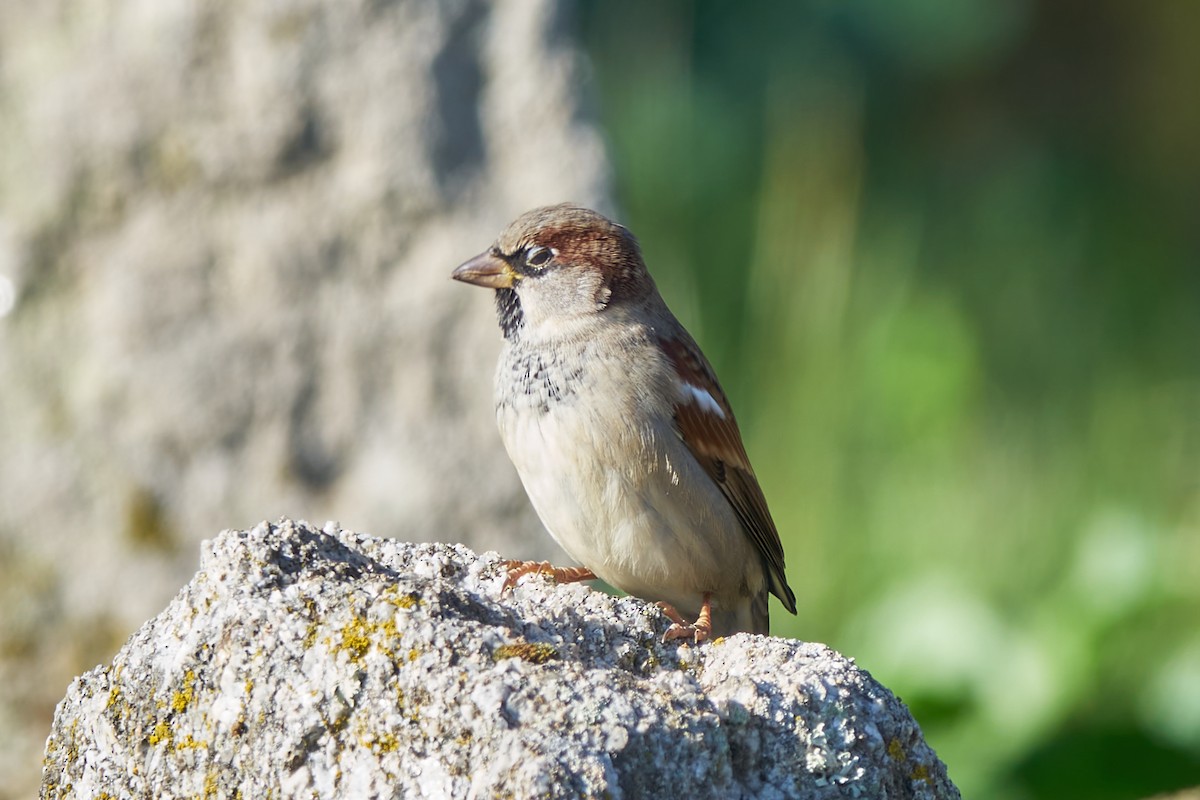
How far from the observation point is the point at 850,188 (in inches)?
226

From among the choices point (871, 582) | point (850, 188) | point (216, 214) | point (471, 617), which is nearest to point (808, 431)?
point (871, 582)

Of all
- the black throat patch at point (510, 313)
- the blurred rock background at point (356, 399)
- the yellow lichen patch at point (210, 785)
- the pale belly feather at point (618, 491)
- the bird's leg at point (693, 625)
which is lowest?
the yellow lichen patch at point (210, 785)

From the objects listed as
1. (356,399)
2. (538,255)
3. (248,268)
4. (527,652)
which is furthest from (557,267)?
(248,268)

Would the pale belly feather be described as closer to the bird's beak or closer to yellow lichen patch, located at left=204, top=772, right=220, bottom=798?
the bird's beak

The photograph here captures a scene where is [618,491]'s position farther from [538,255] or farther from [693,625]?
[538,255]

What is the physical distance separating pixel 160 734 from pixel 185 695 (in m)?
0.05

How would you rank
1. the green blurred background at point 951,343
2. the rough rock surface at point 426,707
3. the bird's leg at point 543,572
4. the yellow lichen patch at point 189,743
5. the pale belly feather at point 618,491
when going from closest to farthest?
the rough rock surface at point 426,707
the yellow lichen patch at point 189,743
the bird's leg at point 543,572
the pale belly feather at point 618,491
the green blurred background at point 951,343

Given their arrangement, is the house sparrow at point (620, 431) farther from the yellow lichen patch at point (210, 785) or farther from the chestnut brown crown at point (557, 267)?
the yellow lichen patch at point (210, 785)

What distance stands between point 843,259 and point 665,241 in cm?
65

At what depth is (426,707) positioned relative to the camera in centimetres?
162

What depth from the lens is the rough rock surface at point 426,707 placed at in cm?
160

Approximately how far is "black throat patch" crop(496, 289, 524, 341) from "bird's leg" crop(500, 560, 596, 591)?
0.46 m

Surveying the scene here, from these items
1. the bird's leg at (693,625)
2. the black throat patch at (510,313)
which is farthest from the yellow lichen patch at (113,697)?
the black throat patch at (510,313)

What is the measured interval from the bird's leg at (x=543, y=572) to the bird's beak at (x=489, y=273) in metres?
0.56
